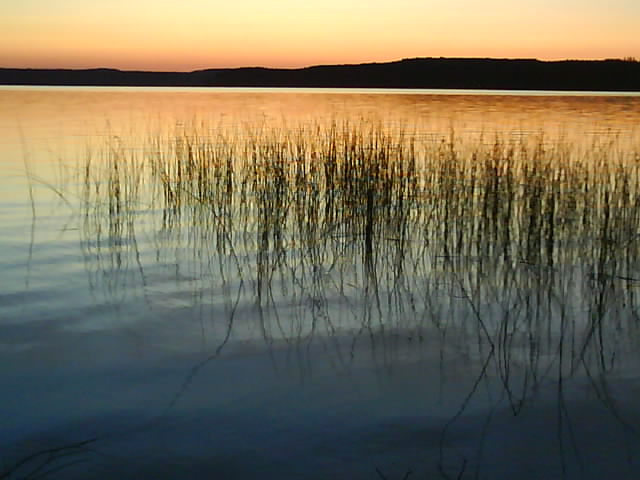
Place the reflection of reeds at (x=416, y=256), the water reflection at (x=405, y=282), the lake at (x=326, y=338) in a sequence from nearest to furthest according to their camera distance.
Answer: the lake at (x=326, y=338) → the water reflection at (x=405, y=282) → the reflection of reeds at (x=416, y=256)

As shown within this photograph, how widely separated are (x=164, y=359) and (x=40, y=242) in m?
2.61

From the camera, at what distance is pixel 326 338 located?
3.13 metres

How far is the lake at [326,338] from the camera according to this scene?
7.09ft

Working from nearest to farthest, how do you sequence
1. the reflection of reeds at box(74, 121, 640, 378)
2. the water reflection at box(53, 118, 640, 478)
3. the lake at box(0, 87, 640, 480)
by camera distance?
the lake at box(0, 87, 640, 480)
the water reflection at box(53, 118, 640, 478)
the reflection of reeds at box(74, 121, 640, 378)

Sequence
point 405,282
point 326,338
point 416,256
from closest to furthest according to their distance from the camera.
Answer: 1. point 326,338
2. point 405,282
3. point 416,256

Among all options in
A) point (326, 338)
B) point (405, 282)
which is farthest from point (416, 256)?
point (326, 338)

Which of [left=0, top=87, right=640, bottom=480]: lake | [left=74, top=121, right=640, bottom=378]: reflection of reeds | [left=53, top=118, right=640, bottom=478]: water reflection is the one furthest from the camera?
[left=74, top=121, right=640, bottom=378]: reflection of reeds

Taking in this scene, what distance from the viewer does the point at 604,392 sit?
259 cm

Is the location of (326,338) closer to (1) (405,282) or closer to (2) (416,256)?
(1) (405,282)

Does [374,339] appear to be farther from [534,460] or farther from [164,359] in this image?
[534,460]

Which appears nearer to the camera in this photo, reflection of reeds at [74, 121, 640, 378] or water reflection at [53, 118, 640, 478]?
water reflection at [53, 118, 640, 478]

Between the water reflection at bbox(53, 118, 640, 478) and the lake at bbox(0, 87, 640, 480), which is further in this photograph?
the water reflection at bbox(53, 118, 640, 478)

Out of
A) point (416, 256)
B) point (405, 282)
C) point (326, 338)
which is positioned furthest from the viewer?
point (416, 256)

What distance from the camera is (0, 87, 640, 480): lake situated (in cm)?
216
